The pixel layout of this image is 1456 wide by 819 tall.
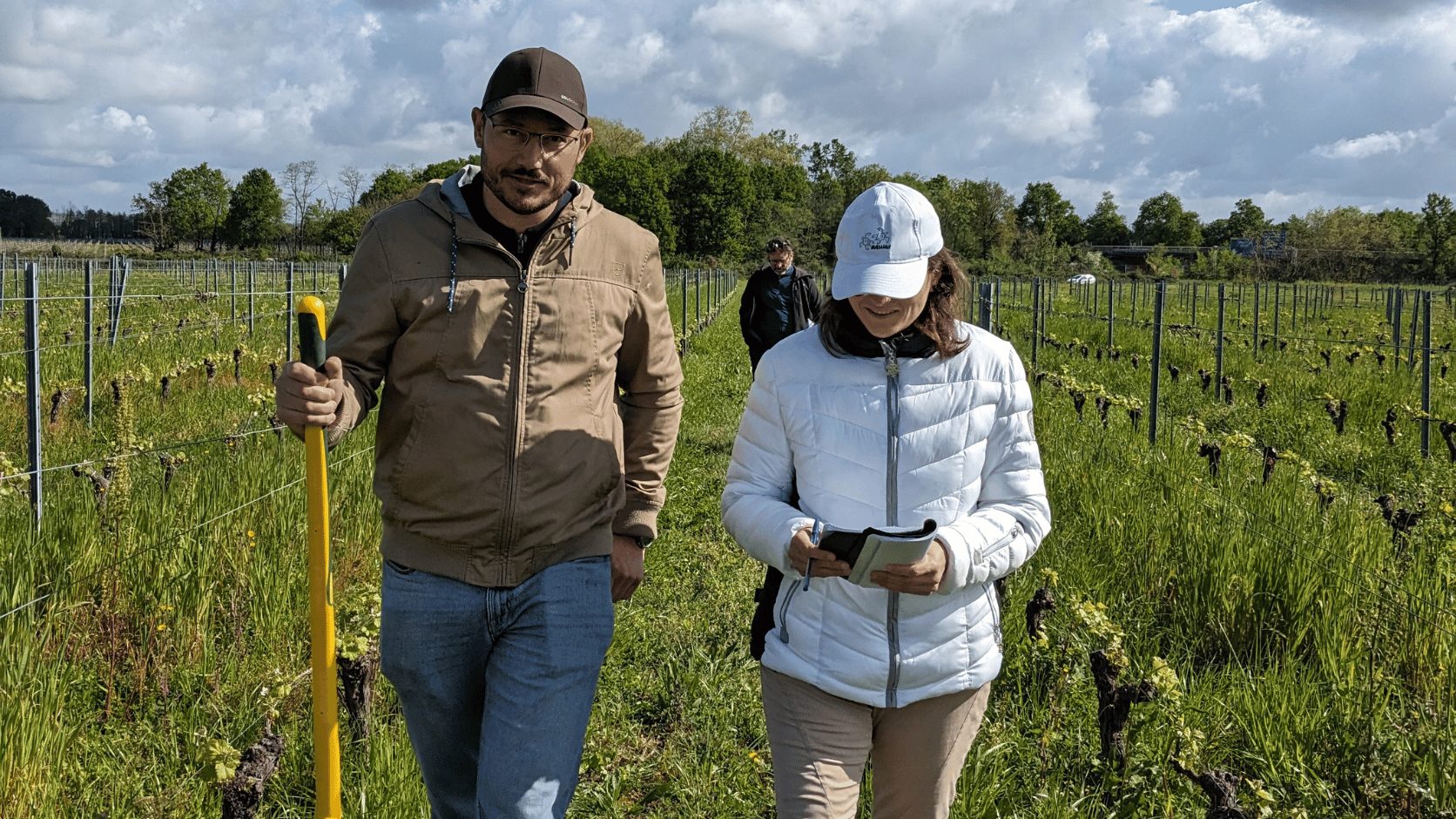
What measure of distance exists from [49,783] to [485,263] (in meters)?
1.76

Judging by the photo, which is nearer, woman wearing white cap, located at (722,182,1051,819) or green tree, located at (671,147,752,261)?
woman wearing white cap, located at (722,182,1051,819)

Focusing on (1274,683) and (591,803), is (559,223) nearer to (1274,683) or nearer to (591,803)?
(591,803)

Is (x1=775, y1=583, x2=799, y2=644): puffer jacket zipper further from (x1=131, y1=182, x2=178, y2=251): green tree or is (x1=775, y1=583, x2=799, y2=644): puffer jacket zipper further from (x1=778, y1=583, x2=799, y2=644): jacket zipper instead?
(x1=131, y1=182, x2=178, y2=251): green tree

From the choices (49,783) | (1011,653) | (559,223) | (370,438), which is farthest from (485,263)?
(370,438)

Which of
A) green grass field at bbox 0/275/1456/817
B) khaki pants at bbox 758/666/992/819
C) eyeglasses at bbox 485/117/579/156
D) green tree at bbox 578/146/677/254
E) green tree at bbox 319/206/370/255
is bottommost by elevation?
green grass field at bbox 0/275/1456/817

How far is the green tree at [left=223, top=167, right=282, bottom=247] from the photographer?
8819 cm

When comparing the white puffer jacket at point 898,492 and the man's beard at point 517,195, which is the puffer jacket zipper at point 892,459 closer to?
the white puffer jacket at point 898,492

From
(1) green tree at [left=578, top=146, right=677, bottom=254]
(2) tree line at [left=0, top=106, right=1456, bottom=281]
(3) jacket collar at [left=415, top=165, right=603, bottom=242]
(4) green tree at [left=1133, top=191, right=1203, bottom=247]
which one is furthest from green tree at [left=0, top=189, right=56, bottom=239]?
(3) jacket collar at [left=415, top=165, right=603, bottom=242]

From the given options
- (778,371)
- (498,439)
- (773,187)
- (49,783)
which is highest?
(773,187)

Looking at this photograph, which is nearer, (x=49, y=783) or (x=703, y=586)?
(x=49, y=783)

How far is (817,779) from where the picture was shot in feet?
6.56

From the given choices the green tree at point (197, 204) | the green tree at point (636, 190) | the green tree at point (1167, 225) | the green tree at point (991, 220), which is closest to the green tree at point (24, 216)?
the green tree at point (197, 204)

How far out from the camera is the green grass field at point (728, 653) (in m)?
2.91

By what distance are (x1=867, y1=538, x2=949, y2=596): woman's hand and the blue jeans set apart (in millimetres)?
616
